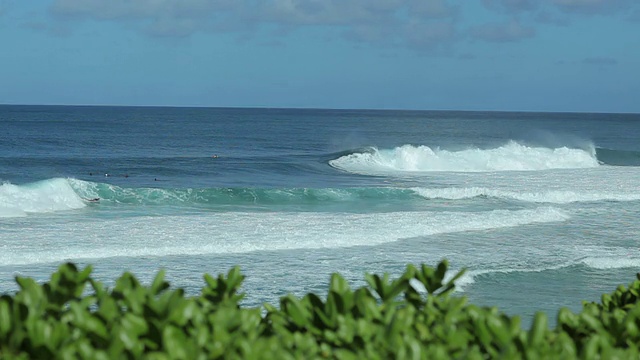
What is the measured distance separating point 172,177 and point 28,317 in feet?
107

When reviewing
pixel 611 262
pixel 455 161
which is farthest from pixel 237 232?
pixel 455 161

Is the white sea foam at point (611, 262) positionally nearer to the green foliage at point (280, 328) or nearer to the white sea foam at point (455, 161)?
the green foliage at point (280, 328)

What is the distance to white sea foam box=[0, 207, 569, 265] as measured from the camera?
15.5m

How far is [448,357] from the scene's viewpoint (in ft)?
9.03

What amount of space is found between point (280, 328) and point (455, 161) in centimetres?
3874

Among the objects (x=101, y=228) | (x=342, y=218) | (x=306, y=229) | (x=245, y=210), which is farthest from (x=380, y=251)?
(x=245, y=210)

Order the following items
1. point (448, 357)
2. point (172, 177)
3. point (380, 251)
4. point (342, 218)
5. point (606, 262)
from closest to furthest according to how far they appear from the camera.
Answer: point (448, 357) < point (606, 262) < point (380, 251) < point (342, 218) < point (172, 177)

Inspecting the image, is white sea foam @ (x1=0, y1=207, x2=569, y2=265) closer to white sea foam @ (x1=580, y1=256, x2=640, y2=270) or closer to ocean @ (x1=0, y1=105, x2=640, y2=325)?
ocean @ (x1=0, y1=105, x2=640, y2=325)

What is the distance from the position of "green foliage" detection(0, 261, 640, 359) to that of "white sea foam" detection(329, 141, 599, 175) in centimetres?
3542

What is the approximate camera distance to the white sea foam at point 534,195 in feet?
84.6

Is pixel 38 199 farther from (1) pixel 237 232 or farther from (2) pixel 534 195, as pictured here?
(2) pixel 534 195

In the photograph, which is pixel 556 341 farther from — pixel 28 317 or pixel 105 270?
pixel 105 270

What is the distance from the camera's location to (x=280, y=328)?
10.8 ft

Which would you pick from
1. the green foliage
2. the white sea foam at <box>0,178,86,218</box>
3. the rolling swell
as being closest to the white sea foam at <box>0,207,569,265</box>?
the white sea foam at <box>0,178,86,218</box>
